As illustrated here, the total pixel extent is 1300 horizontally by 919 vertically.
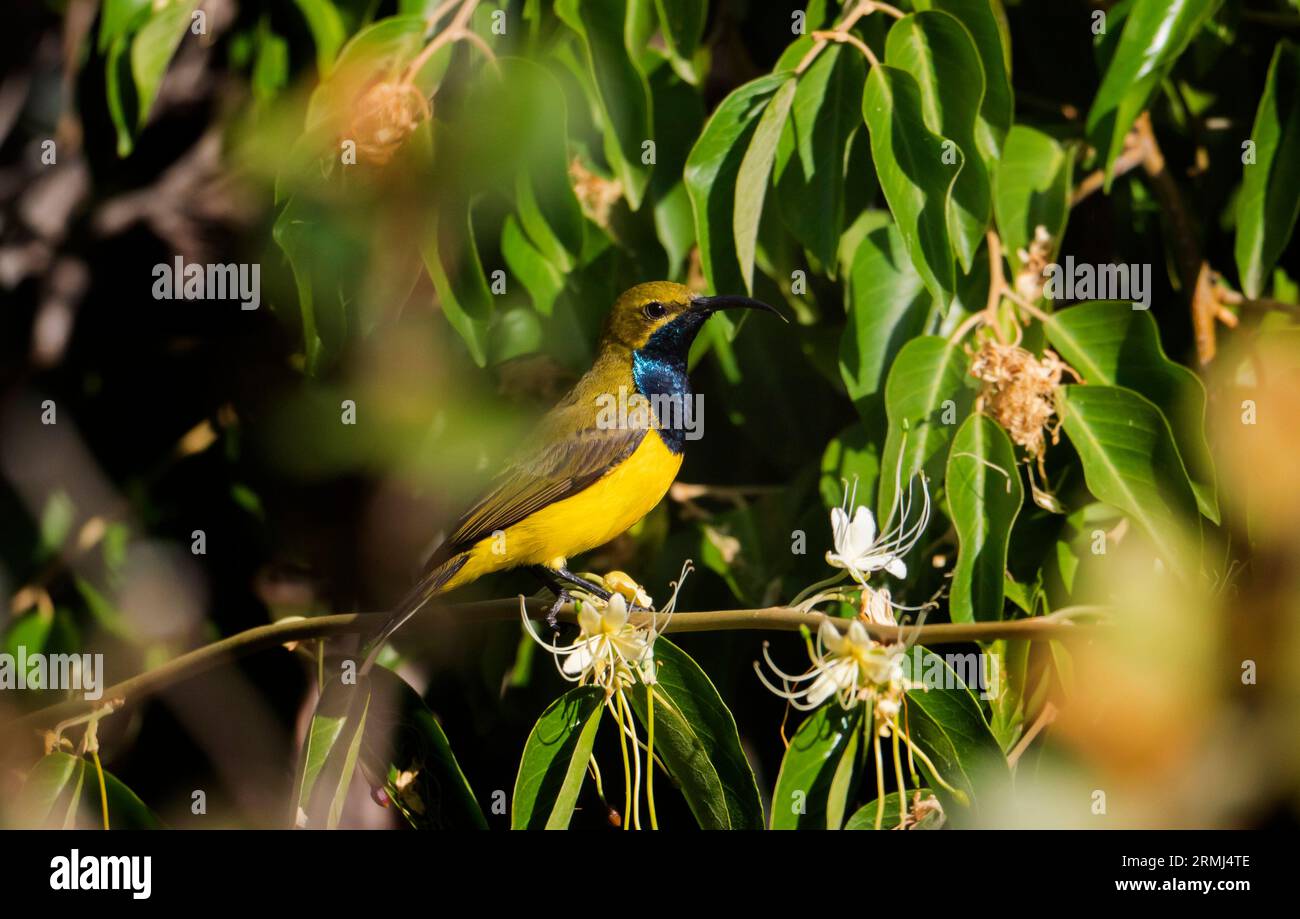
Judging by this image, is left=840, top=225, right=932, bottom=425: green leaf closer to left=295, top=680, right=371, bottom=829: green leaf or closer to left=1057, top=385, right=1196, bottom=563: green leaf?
left=1057, top=385, right=1196, bottom=563: green leaf

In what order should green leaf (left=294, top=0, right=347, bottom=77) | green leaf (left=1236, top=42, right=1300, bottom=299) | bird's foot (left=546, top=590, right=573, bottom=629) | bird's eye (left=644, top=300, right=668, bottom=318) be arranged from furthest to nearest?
1. bird's eye (left=644, top=300, right=668, bottom=318)
2. green leaf (left=294, top=0, right=347, bottom=77)
3. bird's foot (left=546, top=590, right=573, bottom=629)
4. green leaf (left=1236, top=42, right=1300, bottom=299)

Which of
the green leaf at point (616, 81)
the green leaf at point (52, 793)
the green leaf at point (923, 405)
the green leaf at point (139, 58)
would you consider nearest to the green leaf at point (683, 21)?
the green leaf at point (616, 81)

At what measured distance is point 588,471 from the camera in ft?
11.2

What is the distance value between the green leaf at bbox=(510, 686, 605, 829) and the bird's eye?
1227mm

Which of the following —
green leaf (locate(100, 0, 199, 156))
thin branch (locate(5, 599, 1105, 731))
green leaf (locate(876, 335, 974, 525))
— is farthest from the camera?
green leaf (locate(100, 0, 199, 156))

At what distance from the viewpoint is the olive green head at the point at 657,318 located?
133 inches

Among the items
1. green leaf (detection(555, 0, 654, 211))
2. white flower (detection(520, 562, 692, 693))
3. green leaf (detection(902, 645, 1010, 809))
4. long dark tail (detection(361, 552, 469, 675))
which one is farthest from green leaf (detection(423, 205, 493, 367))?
green leaf (detection(902, 645, 1010, 809))

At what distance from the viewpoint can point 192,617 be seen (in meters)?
4.09

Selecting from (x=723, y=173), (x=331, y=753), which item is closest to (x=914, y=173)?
(x=723, y=173)

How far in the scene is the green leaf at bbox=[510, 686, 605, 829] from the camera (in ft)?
8.27

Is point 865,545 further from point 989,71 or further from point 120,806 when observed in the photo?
point 120,806

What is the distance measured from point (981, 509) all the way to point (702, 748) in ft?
2.49

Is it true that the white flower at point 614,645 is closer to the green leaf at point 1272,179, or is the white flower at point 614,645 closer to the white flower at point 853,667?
the white flower at point 853,667

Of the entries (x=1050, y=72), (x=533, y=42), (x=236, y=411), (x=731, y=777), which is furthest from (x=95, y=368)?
(x=1050, y=72)
